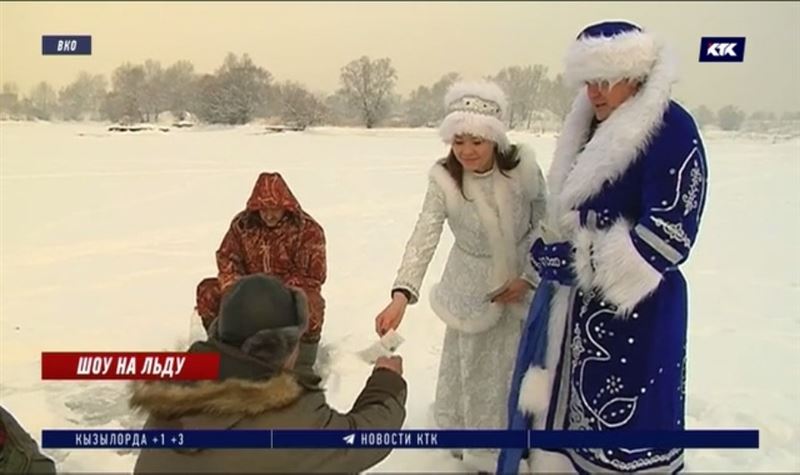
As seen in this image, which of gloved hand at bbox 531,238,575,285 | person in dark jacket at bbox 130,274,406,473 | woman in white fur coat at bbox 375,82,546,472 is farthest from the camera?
woman in white fur coat at bbox 375,82,546,472

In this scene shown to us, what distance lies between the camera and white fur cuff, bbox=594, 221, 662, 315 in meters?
1.12

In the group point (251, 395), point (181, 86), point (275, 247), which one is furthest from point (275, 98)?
point (251, 395)

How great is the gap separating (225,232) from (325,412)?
0.42m

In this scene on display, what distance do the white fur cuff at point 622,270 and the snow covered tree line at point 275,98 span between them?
27cm

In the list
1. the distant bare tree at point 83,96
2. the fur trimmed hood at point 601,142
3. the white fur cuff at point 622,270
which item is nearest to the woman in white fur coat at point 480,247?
the fur trimmed hood at point 601,142

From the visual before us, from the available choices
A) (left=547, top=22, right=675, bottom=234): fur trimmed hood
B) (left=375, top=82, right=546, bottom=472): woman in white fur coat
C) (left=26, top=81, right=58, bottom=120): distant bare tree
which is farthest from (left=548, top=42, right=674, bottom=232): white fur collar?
(left=26, top=81, right=58, bottom=120): distant bare tree

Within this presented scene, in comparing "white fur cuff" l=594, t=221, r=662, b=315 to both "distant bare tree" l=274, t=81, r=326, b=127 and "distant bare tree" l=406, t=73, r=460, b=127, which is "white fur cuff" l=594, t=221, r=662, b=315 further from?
"distant bare tree" l=274, t=81, r=326, b=127

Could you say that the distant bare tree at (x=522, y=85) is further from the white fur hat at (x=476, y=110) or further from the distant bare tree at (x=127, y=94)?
the distant bare tree at (x=127, y=94)

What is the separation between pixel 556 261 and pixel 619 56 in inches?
13.0

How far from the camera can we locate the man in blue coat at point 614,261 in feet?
3.66

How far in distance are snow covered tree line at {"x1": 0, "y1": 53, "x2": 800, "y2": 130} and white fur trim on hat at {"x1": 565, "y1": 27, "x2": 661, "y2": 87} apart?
0.53 ft

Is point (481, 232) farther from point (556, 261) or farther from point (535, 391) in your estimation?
point (535, 391)

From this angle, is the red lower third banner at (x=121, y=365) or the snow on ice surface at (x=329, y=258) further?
the snow on ice surface at (x=329, y=258)

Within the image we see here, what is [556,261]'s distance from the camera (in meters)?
1.22
